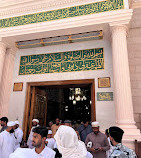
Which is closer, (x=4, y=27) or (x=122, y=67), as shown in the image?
(x=122, y=67)

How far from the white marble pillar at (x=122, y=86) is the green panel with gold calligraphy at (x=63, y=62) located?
2.53 ft

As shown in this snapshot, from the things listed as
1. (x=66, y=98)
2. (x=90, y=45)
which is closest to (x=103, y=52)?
(x=90, y=45)

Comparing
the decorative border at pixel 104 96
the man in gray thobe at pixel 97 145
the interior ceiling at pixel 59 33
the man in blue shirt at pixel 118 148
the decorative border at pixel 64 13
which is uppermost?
the decorative border at pixel 64 13

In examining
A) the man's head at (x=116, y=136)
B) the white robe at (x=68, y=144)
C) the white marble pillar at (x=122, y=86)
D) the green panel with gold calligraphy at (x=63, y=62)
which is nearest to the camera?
the white robe at (x=68, y=144)

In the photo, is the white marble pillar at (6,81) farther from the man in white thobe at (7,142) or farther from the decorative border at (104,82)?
the decorative border at (104,82)

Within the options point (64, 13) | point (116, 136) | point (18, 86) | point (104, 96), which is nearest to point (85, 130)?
point (104, 96)

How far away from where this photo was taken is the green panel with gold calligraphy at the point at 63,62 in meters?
4.23

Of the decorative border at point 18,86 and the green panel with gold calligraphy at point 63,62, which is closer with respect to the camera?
the green panel with gold calligraphy at point 63,62

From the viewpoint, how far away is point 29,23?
4.25 m

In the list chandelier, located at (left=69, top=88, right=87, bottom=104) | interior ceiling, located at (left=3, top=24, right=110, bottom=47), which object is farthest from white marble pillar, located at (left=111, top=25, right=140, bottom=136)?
chandelier, located at (left=69, top=88, right=87, bottom=104)

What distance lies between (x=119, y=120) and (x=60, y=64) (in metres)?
2.32

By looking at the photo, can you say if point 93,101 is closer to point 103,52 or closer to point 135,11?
point 103,52

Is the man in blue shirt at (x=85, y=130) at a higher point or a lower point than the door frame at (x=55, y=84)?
lower

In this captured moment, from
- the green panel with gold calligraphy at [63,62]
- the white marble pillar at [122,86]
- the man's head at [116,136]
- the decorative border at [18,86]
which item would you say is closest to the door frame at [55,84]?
the decorative border at [18,86]
